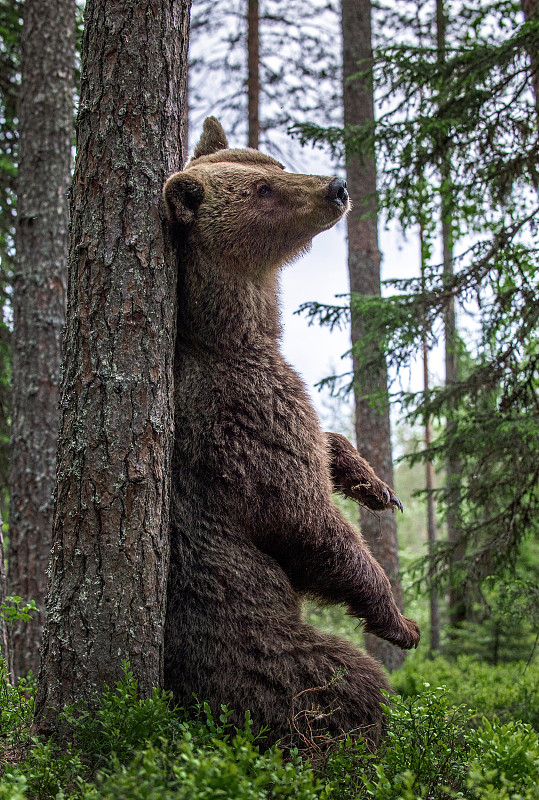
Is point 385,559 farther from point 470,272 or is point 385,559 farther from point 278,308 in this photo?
point 278,308

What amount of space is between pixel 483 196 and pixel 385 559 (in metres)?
5.15

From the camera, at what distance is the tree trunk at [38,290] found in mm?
7414

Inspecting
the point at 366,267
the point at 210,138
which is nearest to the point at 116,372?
the point at 210,138

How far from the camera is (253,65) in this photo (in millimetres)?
12430

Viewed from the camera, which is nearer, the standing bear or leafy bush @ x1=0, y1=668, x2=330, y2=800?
leafy bush @ x1=0, y1=668, x2=330, y2=800

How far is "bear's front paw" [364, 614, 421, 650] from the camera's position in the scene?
4074 millimetres

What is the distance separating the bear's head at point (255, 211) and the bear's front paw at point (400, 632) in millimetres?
2393

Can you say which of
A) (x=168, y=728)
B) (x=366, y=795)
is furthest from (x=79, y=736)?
(x=366, y=795)

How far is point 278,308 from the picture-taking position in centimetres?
452

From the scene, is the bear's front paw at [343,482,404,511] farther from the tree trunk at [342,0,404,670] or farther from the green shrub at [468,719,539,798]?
the tree trunk at [342,0,404,670]

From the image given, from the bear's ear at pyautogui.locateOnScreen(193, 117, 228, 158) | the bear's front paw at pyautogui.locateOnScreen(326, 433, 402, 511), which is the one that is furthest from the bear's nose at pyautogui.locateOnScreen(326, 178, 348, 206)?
the bear's front paw at pyautogui.locateOnScreen(326, 433, 402, 511)

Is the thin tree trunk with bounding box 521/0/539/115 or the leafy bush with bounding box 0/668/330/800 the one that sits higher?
the thin tree trunk with bounding box 521/0/539/115

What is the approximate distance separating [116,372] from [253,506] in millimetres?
1065

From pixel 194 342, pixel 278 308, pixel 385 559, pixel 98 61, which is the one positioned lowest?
pixel 385 559
